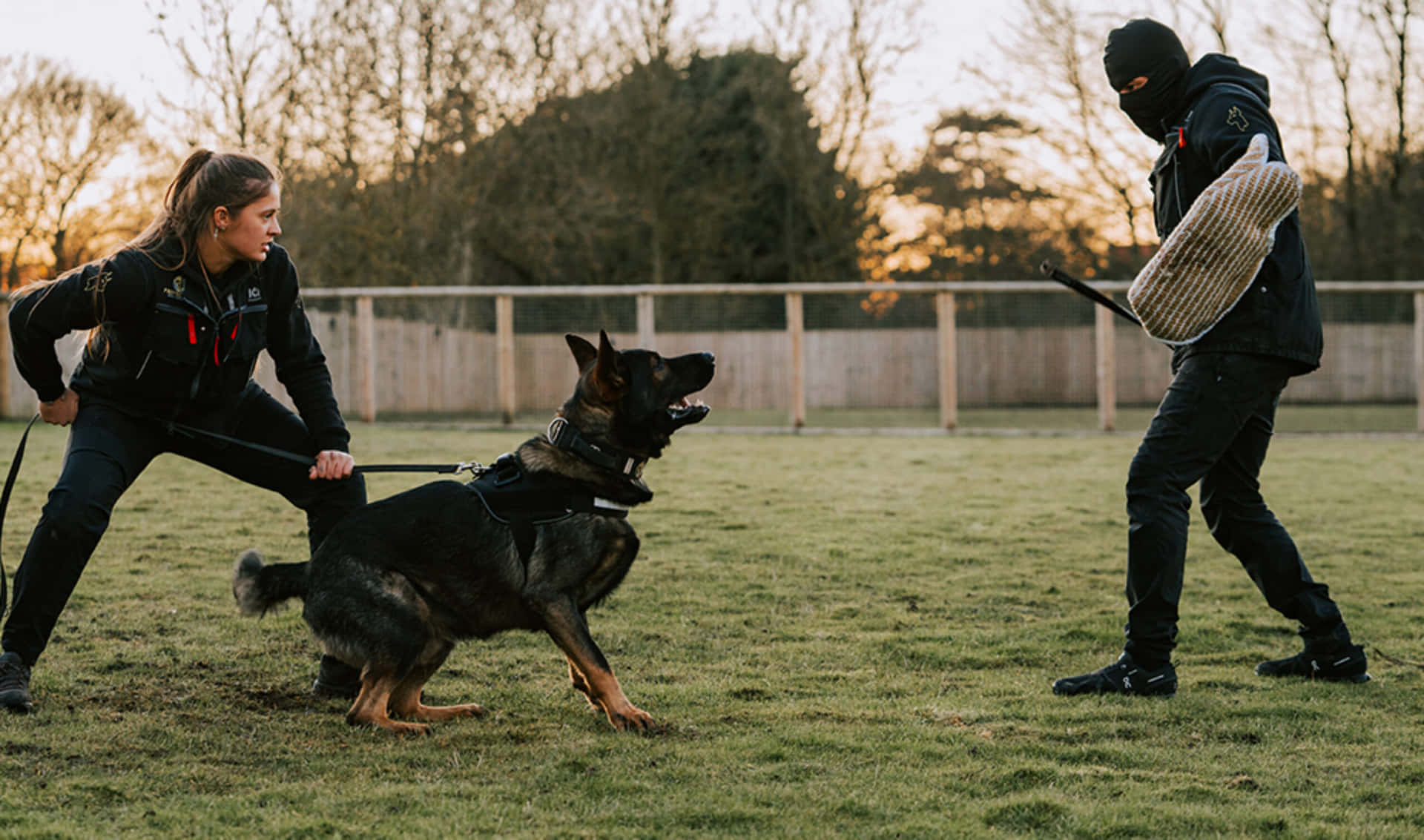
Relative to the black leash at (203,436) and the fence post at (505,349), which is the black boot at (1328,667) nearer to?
the black leash at (203,436)

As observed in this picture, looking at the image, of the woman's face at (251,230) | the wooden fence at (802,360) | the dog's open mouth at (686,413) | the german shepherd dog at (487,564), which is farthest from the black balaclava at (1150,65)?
the wooden fence at (802,360)

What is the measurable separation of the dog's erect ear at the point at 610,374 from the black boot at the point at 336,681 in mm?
1240

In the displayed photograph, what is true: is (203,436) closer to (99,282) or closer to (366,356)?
(99,282)

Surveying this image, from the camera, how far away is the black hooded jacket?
14.2ft

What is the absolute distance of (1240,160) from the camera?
165 inches

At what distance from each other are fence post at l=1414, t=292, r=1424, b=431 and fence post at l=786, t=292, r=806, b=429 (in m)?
8.12

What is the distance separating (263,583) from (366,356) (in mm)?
14091

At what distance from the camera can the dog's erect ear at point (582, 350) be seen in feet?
15.0

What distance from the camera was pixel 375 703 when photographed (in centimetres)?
395

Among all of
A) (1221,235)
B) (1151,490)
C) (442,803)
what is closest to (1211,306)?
(1221,235)

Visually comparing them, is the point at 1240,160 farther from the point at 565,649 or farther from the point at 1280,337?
the point at 565,649

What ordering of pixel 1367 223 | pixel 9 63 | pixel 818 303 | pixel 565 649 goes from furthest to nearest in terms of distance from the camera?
pixel 1367 223
pixel 9 63
pixel 818 303
pixel 565 649

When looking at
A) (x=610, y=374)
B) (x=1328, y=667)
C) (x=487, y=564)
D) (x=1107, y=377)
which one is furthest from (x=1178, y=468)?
(x=1107, y=377)

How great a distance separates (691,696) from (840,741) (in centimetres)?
76
